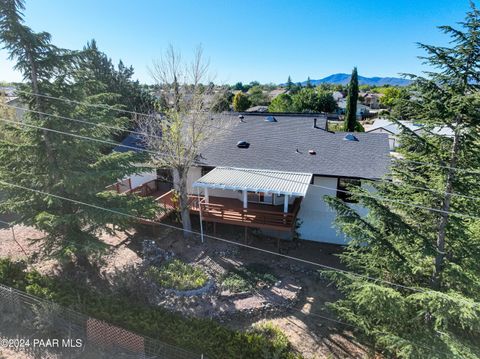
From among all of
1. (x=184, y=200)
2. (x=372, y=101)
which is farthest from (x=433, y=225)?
(x=372, y=101)

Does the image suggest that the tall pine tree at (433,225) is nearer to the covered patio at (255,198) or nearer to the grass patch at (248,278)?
the grass patch at (248,278)

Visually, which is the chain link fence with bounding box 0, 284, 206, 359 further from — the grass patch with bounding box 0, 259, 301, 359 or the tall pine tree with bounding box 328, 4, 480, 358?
the tall pine tree with bounding box 328, 4, 480, 358

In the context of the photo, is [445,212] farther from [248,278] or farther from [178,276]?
[178,276]

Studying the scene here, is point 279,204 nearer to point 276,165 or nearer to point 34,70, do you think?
point 276,165

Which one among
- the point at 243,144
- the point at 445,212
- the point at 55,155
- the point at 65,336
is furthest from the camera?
the point at 243,144

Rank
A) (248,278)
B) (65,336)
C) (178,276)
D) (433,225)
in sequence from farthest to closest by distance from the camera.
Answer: (248,278) → (178,276) → (65,336) → (433,225)
